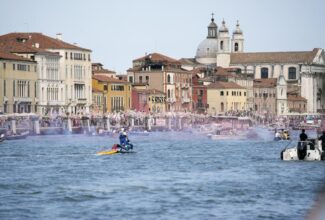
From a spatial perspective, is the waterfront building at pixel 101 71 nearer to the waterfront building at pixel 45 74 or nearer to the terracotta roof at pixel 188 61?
the waterfront building at pixel 45 74

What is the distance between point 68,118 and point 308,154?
192 feet

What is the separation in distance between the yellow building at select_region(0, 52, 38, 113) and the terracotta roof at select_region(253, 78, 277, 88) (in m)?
68.8

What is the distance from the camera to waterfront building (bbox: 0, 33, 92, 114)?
405 ft

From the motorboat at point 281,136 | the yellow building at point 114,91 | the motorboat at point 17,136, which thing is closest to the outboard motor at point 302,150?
the motorboat at point 17,136

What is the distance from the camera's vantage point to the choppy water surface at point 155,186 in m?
37.8

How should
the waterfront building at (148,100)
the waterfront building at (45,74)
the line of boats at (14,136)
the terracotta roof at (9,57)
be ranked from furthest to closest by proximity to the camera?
the waterfront building at (148,100)
the waterfront building at (45,74)
the terracotta roof at (9,57)
the line of boats at (14,136)

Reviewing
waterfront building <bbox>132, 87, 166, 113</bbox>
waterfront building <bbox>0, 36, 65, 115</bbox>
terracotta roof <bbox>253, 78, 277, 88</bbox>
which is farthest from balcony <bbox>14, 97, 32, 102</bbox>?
terracotta roof <bbox>253, 78, 277, 88</bbox>

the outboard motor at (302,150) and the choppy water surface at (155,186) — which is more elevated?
the outboard motor at (302,150)

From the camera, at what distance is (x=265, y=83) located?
190250 millimetres

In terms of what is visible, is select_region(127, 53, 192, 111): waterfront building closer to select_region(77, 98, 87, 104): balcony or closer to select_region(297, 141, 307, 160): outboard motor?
select_region(77, 98, 87, 104): balcony

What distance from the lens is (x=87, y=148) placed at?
79000 mm

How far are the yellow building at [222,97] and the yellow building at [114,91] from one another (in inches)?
989

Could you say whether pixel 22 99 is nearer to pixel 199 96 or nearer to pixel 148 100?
pixel 148 100

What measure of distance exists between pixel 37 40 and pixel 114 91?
14.3m
